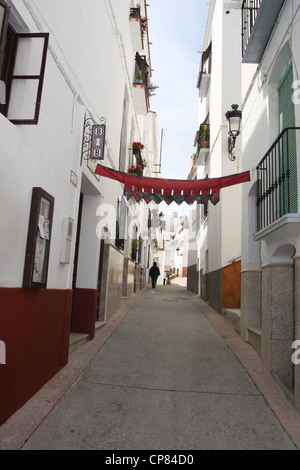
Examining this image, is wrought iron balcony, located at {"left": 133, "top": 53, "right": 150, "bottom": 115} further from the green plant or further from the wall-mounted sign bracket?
the wall-mounted sign bracket

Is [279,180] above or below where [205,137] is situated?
below

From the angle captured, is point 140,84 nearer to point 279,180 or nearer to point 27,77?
point 279,180

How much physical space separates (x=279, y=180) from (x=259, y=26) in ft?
8.69

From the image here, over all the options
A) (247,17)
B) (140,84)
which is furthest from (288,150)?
(140,84)

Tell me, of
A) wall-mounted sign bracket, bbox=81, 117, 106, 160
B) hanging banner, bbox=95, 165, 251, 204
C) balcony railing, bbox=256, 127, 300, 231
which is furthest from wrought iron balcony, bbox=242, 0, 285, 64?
wall-mounted sign bracket, bbox=81, 117, 106, 160

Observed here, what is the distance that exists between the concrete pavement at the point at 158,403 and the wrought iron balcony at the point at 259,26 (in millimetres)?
5091

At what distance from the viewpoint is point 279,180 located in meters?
5.19

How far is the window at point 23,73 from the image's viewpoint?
3.95 m

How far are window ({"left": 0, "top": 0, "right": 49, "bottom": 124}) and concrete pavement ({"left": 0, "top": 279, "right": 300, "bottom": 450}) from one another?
307 centimetres

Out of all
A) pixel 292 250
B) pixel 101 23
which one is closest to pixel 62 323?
pixel 292 250

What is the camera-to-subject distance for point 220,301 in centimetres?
1022

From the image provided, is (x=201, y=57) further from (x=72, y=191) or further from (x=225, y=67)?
(x=72, y=191)

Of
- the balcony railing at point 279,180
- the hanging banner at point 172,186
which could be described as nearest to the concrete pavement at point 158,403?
the balcony railing at point 279,180

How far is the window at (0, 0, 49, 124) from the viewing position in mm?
3953
